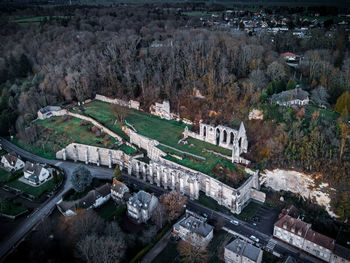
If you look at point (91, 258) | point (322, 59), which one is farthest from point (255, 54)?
point (91, 258)

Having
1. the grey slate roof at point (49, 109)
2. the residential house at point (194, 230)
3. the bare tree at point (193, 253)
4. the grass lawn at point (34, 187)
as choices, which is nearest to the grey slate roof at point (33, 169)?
the grass lawn at point (34, 187)

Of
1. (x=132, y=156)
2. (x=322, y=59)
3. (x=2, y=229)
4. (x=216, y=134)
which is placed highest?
(x=322, y=59)

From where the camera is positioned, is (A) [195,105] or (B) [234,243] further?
(A) [195,105]

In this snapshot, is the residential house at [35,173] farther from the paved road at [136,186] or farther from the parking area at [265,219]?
the parking area at [265,219]

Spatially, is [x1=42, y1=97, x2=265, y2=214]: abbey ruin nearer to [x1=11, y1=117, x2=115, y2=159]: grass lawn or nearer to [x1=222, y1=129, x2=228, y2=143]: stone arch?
[x1=222, y1=129, x2=228, y2=143]: stone arch

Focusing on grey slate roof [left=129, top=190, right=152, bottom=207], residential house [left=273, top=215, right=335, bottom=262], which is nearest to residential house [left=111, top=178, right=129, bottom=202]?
grey slate roof [left=129, top=190, right=152, bottom=207]

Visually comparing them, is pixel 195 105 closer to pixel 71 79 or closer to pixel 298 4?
pixel 71 79

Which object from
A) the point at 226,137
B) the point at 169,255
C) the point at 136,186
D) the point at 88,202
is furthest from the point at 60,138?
the point at 169,255

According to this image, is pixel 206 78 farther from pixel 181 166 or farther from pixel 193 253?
pixel 193 253
